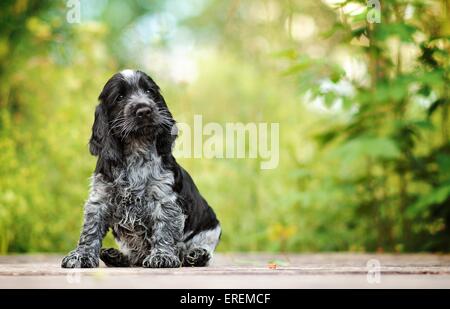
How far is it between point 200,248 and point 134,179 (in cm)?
64

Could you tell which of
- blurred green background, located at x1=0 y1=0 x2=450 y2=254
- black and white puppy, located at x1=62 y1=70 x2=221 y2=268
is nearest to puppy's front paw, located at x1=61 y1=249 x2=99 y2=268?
black and white puppy, located at x1=62 y1=70 x2=221 y2=268

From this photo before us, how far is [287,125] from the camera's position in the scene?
344 inches

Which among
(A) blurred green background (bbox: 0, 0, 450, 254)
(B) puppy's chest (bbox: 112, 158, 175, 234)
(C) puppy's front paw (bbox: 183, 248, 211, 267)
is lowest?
(C) puppy's front paw (bbox: 183, 248, 211, 267)

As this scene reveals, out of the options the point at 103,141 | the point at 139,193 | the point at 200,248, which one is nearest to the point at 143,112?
the point at 103,141

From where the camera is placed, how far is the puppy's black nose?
3.75 meters

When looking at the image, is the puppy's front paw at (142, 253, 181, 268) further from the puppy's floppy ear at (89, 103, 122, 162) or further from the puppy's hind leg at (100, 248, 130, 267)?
the puppy's floppy ear at (89, 103, 122, 162)

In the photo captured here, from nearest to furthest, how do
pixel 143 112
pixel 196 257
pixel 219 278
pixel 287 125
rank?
pixel 219 278
pixel 143 112
pixel 196 257
pixel 287 125

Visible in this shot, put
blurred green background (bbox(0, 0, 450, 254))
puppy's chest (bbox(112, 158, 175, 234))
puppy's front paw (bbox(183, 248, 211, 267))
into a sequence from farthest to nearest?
blurred green background (bbox(0, 0, 450, 254)) < puppy's front paw (bbox(183, 248, 211, 267)) < puppy's chest (bbox(112, 158, 175, 234))

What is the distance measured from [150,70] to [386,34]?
11.8 ft

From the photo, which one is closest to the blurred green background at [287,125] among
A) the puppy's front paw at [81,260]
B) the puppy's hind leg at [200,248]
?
the puppy's hind leg at [200,248]

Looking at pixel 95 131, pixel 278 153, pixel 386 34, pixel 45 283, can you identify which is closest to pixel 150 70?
pixel 278 153

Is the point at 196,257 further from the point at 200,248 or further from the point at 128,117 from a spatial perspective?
the point at 128,117

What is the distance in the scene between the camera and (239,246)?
8.00 metres

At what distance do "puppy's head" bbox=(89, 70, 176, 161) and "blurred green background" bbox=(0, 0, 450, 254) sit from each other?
2181mm
